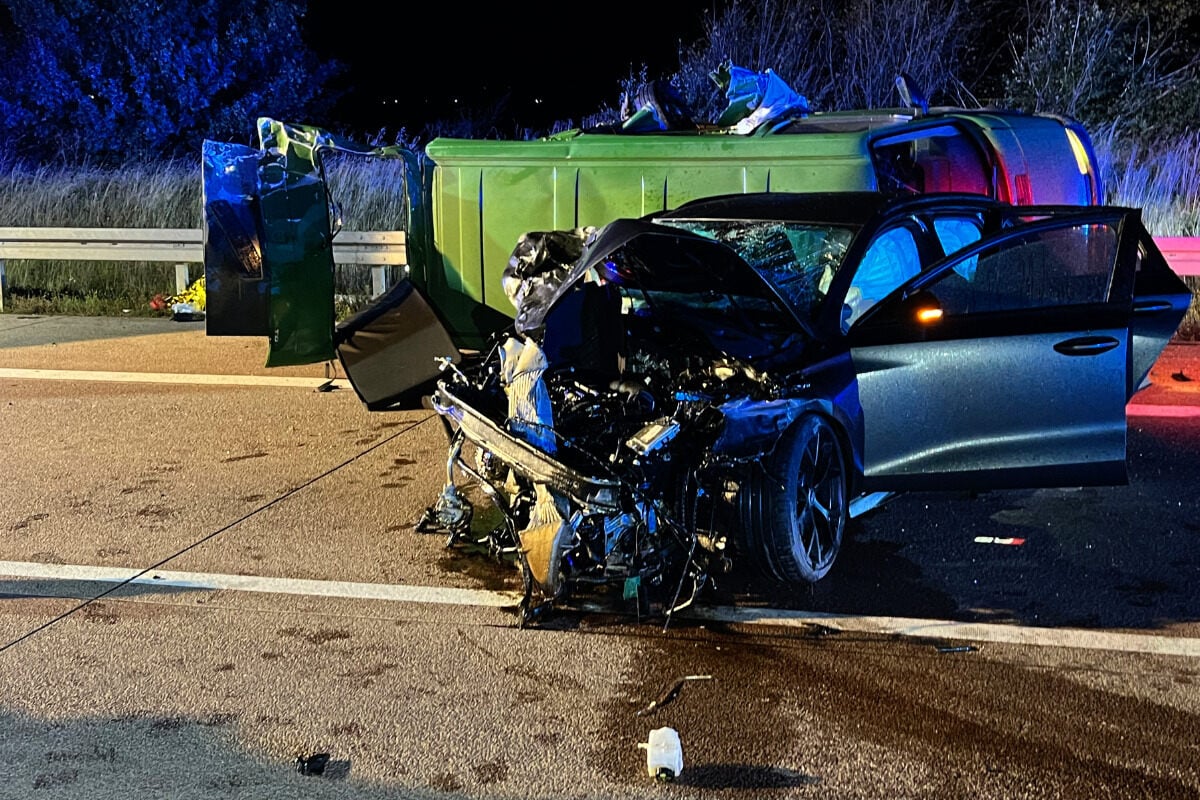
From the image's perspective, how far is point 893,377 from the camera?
5.59 m

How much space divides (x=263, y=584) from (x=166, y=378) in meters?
4.93

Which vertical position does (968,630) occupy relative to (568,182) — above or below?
below

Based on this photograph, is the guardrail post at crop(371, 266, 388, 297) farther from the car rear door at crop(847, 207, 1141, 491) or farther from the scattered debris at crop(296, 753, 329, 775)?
the scattered debris at crop(296, 753, 329, 775)

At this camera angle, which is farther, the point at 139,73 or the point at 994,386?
the point at 139,73

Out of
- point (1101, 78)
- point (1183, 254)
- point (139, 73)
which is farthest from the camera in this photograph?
point (139, 73)

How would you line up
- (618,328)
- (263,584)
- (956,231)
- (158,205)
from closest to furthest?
(263,584)
(618,328)
(956,231)
(158,205)

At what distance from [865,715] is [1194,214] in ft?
34.1

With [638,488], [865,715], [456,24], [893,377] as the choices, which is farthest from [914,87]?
[456,24]

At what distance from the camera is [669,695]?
4.27 m

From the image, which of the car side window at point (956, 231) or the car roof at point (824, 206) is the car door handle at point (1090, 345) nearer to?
the car side window at point (956, 231)

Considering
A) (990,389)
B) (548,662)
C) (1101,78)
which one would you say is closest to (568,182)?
(990,389)

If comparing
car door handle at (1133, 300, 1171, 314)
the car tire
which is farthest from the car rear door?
the car tire

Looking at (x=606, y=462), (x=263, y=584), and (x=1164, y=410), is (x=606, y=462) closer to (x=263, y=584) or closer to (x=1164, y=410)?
(x=263, y=584)

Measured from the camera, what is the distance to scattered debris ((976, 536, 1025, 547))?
5.88 metres
